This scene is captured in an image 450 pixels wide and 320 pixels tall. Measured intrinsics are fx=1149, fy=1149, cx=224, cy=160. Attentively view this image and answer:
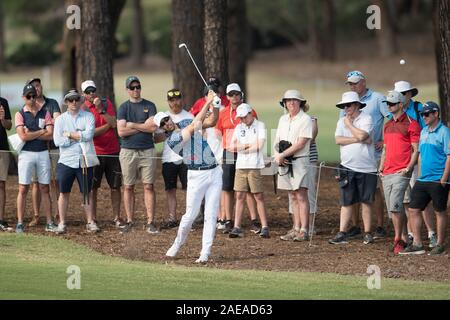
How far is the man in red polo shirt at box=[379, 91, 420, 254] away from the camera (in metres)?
15.3

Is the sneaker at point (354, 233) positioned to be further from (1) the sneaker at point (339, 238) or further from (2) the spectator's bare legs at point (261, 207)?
(2) the spectator's bare legs at point (261, 207)

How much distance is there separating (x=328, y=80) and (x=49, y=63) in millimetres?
19004

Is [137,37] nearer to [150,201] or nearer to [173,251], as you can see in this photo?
[150,201]

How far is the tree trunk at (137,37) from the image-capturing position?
62028mm

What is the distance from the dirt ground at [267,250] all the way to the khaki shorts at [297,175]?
0.81m

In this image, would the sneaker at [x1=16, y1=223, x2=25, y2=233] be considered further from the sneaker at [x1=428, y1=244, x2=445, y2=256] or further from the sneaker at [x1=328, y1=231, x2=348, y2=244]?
the sneaker at [x1=428, y1=244, x2=445, y2=256]

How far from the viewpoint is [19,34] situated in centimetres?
8281

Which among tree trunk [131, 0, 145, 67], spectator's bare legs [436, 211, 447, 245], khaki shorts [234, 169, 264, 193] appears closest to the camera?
spectator's bare legs [436, 211, 447, 245]

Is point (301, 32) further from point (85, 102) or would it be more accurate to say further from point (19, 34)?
point (85, 102)

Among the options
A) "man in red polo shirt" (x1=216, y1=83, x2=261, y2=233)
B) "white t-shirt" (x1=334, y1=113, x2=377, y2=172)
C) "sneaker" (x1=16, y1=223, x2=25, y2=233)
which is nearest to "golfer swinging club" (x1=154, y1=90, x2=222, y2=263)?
"man in red polo shirt" (x1=216, y1=83, x2=261, y2=233)

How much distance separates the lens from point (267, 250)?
1563cm

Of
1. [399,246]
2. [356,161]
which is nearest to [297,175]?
[356,161]

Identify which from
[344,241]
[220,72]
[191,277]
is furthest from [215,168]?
[220,72]

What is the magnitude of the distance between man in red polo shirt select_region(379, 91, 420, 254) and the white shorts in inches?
190
